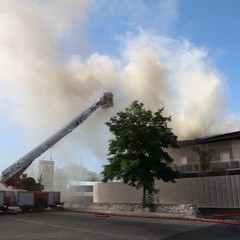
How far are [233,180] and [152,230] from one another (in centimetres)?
1260

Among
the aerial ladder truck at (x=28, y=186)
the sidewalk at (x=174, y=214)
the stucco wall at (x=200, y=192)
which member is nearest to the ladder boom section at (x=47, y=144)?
the aerial ladder truck at (x=28, y=186)

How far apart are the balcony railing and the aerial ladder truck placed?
10.6 m

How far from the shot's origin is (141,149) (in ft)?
86.1

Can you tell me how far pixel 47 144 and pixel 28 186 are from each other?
3.87m

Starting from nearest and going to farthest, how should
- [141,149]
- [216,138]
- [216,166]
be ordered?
[141,149] < [216,166] < [216,138]

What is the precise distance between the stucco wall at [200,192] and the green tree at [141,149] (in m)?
3.02

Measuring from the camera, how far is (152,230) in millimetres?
15953

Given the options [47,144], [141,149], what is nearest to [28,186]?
[47,144]

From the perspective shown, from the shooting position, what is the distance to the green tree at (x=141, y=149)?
84.0 feet

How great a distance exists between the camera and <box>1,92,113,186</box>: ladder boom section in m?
29.6

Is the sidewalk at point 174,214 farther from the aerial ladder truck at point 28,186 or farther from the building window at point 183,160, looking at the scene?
the building window at point 183,160

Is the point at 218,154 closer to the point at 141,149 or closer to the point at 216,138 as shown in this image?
the point at 216,138

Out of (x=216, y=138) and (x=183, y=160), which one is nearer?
(x=216, y=138)

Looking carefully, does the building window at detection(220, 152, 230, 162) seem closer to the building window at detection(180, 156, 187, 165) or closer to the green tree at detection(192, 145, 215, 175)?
the green tree at detection(192, 145, 215, 175)
